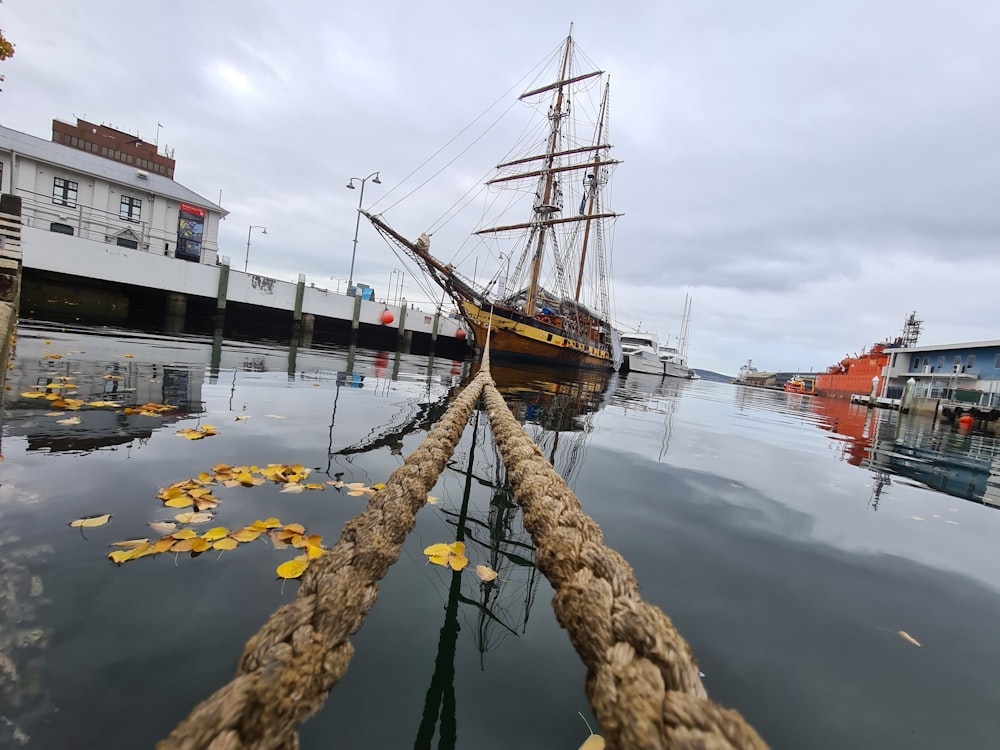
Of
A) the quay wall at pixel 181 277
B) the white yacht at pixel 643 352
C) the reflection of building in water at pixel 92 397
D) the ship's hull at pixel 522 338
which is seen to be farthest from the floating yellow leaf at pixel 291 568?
the white yacht at pixel 643 352

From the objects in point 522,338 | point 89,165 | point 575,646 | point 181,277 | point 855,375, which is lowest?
point 575,646

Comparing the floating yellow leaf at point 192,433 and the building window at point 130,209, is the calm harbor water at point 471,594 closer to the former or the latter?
the floating yellow leaf at point 192,433

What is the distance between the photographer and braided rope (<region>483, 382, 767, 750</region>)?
0.69 m

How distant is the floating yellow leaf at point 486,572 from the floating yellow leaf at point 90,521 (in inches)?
71.2

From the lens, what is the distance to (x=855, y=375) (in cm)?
4428

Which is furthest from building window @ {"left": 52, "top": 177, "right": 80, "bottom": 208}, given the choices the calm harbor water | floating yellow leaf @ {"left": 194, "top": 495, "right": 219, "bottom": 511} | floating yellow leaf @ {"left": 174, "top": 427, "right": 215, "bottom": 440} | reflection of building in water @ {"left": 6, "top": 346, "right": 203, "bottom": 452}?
floating yellow leaf @ {"left": 194, "top": 495, "right": 219, "bottom": 511}

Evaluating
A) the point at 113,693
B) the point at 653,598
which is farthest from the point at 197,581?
the point at 653,598

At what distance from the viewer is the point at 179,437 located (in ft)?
11.8

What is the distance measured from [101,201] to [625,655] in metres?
39.3

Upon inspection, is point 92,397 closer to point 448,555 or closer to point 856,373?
point 448,555

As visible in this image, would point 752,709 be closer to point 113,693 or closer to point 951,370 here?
point 113,693

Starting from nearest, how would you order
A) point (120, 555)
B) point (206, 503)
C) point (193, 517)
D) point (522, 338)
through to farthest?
point (120, 555) → point (193, 517) → point (206, 503) → point (522, 338)

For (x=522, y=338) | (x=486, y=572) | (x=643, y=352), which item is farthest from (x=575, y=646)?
(x=643, y=352)

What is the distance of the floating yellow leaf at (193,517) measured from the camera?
7.43 feet
